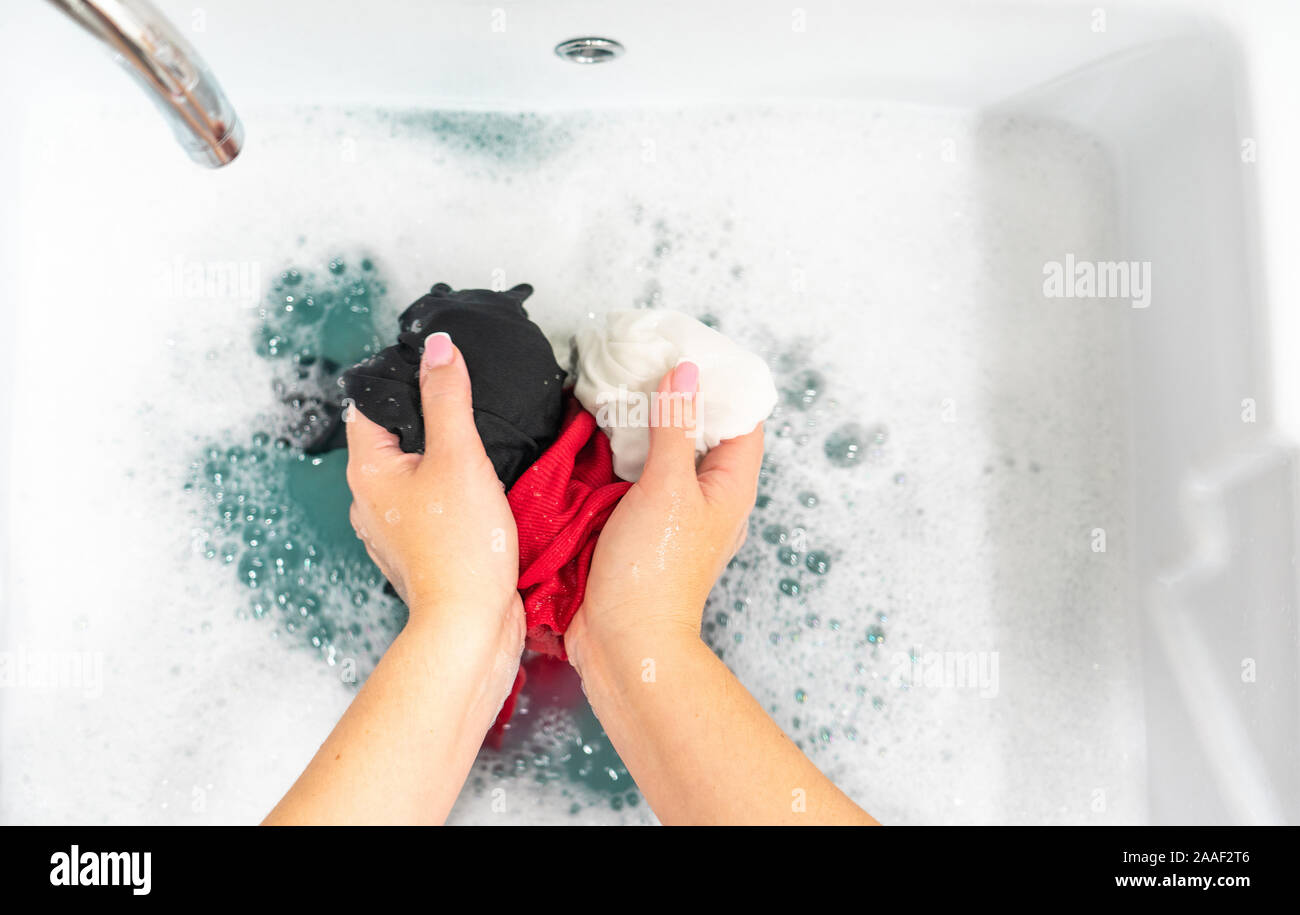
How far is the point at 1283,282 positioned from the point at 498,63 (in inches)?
26.6

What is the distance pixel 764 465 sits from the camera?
2.95ft

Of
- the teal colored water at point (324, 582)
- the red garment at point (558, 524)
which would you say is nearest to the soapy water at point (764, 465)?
the teal colored water at point (324, 582)

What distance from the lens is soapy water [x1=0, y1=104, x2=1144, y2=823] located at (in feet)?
2.82

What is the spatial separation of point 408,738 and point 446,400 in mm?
232

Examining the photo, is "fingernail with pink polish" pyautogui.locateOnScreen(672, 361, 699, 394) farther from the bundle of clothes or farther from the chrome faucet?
the chrome faucet

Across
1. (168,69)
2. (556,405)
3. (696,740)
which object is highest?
(168,69)

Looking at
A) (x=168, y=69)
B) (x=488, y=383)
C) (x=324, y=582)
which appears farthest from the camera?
(x=324, y=582)

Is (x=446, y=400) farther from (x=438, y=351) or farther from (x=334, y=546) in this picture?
(x=334, y=546)

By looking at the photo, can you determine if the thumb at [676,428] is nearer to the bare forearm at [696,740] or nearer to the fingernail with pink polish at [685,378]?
the fingernail with pink polish at [685,378]

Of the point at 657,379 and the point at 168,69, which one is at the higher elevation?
the point at 168,69

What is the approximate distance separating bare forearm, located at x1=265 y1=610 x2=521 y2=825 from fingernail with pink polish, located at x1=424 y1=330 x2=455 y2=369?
0.18 metres

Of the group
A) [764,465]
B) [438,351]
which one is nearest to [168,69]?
[438,351]

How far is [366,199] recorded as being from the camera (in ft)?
3.02
